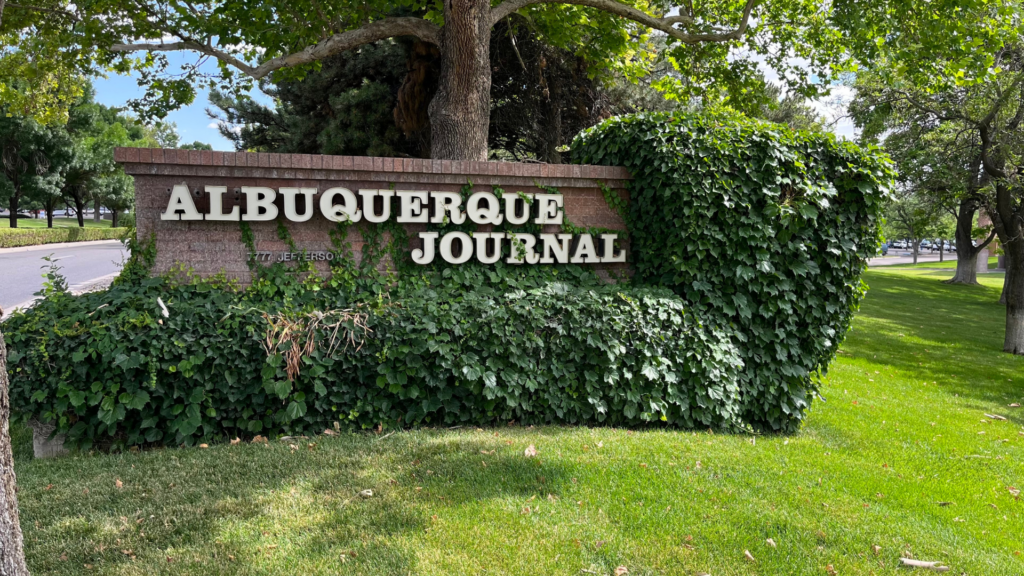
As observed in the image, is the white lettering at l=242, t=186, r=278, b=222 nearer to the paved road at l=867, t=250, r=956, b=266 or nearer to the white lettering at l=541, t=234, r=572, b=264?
the white lettering at l=541, t=234, r=572, b=264

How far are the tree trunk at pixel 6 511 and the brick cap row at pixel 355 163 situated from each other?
328 centimetres

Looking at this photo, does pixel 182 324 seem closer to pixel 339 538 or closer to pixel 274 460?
pixel 274 460

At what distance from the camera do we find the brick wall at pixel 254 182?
5.18 m

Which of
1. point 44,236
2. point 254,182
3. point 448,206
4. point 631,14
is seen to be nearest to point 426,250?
point 448,206

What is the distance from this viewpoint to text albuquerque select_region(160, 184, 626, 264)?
534 centimetres

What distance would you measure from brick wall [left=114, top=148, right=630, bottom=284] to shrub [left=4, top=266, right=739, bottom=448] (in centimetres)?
35

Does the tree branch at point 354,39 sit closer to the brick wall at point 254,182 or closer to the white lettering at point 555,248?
the brick wall at point 254,182

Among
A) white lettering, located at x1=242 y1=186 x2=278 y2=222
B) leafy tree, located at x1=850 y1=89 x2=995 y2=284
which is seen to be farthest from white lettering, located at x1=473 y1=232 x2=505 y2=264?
leafy tree, located at x1=850 y1=89 x2=995 y2=284

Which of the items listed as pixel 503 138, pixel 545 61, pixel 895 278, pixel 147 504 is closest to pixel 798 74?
pixel 545 61

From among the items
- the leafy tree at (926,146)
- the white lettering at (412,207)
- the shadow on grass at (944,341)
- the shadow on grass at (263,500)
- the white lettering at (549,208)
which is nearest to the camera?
the shadow on grass at (263,500)

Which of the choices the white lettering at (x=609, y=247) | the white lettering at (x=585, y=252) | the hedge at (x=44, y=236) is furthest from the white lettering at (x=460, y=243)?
the hedge at (x=44, y=236)

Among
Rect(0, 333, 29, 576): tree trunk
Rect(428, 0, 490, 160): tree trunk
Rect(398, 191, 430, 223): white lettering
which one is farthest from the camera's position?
Rect(428, 0, 490, 160): tree trunk

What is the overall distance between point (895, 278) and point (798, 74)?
83.2 ft

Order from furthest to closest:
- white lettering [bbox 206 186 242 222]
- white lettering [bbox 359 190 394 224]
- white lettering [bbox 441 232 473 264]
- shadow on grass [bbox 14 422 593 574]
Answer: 1. white lettering [bbox 441 232 473 264]
2. white lettering [bbox 359 190 394 224]
3. white lettering [bbox 206 186 242 222]
4. shadow on grass [bbox 14 422 593 574]
